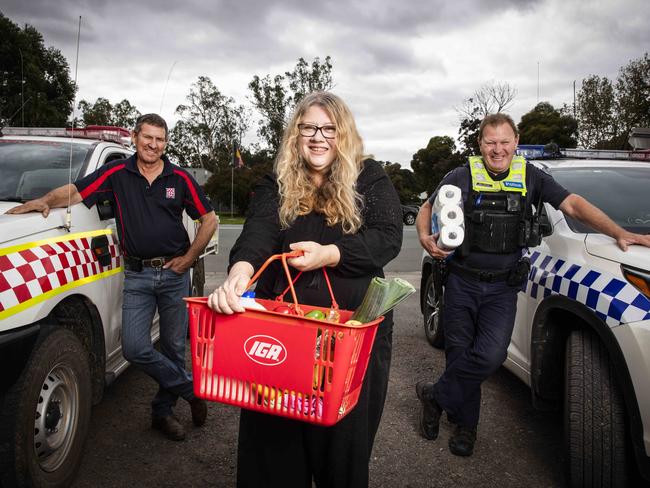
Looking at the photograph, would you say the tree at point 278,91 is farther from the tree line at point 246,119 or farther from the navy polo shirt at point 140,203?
the navy polo shirt at point 140,203

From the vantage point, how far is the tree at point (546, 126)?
1182 inches

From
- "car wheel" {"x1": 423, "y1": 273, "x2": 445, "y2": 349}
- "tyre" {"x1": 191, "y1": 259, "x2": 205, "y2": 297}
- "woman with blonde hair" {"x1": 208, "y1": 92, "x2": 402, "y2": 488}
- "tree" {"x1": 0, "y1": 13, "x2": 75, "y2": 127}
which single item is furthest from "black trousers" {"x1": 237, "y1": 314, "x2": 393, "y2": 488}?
"tree" {"x1": 0, "y1": 13, "x2": 75, "y2": 127}

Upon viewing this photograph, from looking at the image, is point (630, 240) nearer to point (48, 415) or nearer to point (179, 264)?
point (179, 264)

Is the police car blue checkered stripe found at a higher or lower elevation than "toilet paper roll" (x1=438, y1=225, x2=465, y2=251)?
lower

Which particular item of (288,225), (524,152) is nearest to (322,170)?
(288,225)

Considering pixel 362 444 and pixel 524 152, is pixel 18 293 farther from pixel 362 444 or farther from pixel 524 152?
pixel 524 152

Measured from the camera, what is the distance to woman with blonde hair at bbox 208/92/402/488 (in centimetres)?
184

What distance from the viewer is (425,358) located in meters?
4.93

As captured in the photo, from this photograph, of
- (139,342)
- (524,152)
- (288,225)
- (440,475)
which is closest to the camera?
(288,225)

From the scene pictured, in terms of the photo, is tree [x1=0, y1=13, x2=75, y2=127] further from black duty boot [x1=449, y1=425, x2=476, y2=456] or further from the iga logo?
the iga logo

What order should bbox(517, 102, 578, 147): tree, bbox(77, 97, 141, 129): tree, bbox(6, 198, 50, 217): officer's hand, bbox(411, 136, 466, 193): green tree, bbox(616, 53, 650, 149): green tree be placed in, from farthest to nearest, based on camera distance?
bbox(411, 136, 466, 193): green tree → bbox(77, 97, 141, 129): tree → bbox(517, 102, 578, 147): tree → bbox(616, 53, 650, 149): green tree → bbox(6, 198, 50, 217): officer's hand

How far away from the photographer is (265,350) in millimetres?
1492

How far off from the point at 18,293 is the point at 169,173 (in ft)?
4.48

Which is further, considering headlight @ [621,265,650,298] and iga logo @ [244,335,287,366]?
headlight @ [621,265,650,298]
